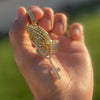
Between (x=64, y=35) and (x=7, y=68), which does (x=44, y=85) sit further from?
(x=7, y=68)

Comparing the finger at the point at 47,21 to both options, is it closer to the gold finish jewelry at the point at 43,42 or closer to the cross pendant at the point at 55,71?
the gold finish jewelry at the point at 43,42

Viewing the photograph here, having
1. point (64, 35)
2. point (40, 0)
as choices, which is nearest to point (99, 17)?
point (40, 0)

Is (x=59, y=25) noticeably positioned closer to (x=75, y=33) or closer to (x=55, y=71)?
(x=75, y=33)

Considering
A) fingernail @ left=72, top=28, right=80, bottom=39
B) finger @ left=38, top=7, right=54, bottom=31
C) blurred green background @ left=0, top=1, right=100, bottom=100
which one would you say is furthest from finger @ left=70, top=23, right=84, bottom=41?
blurred green background @ left=0, top=1, right=100, bottom=100

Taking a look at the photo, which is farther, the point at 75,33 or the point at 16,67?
the point at 16,67

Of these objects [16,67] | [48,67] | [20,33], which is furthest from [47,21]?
[16,67]

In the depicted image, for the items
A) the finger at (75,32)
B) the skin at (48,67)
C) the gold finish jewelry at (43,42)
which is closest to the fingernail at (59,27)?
the skin at (48,67)

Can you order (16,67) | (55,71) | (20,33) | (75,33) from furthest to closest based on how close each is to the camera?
(16,67)
(75,33)
(20,33)
(55,71)

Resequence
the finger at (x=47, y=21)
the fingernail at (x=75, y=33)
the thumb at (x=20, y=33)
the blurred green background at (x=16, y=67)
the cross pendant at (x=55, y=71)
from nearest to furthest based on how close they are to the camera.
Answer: the cross pendant at (x=55, y=71)
the thumb at (x=20, y=33)
the finger at (x=47, y=21)
the fingernail at (x=75, y=33)
the blurred green background at (x=16, y=67)
